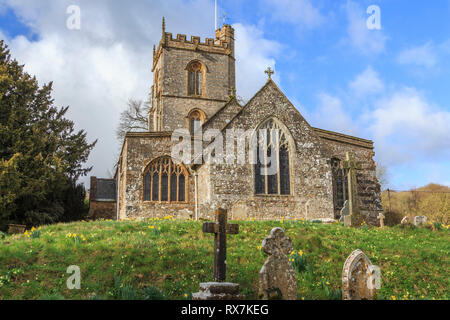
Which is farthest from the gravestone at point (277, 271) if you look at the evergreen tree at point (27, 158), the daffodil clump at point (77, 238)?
the evergreen tree at point (27, 158)

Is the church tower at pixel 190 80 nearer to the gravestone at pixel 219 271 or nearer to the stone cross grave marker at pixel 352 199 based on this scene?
the stone cross grave marker at pixel 352 199

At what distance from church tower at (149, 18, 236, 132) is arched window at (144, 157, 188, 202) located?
7.80 m

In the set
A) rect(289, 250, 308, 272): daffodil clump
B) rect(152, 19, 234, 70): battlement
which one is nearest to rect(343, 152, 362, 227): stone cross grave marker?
rect(289, 250, 308, 272): daffodil clump

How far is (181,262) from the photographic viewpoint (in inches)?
337

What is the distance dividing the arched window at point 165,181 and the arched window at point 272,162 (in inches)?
227

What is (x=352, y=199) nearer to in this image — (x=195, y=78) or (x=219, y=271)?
(x=219, y=271)

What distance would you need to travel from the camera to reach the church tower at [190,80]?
29.6 metres

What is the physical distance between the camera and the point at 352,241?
10883 mm

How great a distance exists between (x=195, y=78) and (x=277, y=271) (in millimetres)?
26000

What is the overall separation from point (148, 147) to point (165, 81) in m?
9.72

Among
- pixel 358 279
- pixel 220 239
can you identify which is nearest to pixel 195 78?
pixel 220 239

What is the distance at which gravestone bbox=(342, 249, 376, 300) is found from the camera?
6.34 m

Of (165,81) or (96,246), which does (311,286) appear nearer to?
(96,246)
